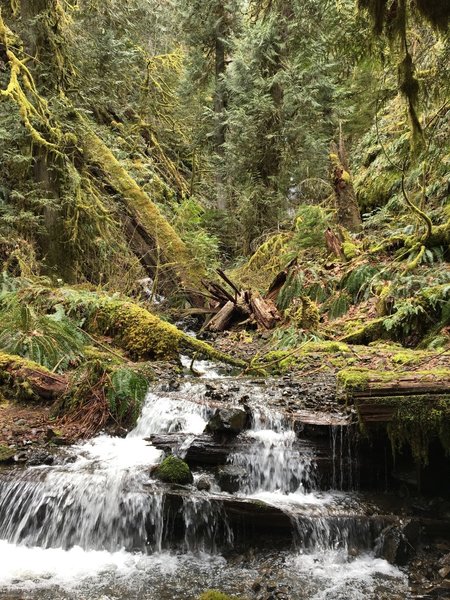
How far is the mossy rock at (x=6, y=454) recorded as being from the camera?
515 centimetres

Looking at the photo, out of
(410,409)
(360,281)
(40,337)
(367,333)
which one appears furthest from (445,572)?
(360,281)

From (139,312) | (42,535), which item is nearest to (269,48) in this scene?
(139,312)

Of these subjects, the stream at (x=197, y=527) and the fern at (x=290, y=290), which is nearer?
the stream at (x=197, y=527)

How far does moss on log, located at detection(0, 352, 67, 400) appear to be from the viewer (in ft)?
21.3

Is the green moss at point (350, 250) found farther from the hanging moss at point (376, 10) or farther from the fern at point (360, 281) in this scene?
the hanging moss at point (376, 10)

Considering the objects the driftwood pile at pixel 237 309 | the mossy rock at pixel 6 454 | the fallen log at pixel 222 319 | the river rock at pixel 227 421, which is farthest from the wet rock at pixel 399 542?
the fallen log at pixel 222 319

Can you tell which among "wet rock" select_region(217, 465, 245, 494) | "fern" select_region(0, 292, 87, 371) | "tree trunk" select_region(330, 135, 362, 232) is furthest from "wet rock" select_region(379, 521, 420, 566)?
"tree trunk" select_region(330, 135, 362, 232)

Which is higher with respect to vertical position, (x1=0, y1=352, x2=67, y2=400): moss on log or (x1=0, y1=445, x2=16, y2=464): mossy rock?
(x1=0, y1=352, x2=67, y2=400): moss on log

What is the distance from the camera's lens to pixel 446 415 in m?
4.40

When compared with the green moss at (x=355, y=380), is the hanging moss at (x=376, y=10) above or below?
above

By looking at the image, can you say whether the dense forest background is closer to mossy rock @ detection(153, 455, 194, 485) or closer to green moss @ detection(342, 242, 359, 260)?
green moss @ detection(342, 242, 359, 260)

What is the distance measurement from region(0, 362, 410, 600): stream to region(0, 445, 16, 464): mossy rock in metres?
0.24

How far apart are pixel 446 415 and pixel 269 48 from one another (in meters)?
14.7

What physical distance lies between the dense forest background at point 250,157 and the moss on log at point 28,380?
273 cm
